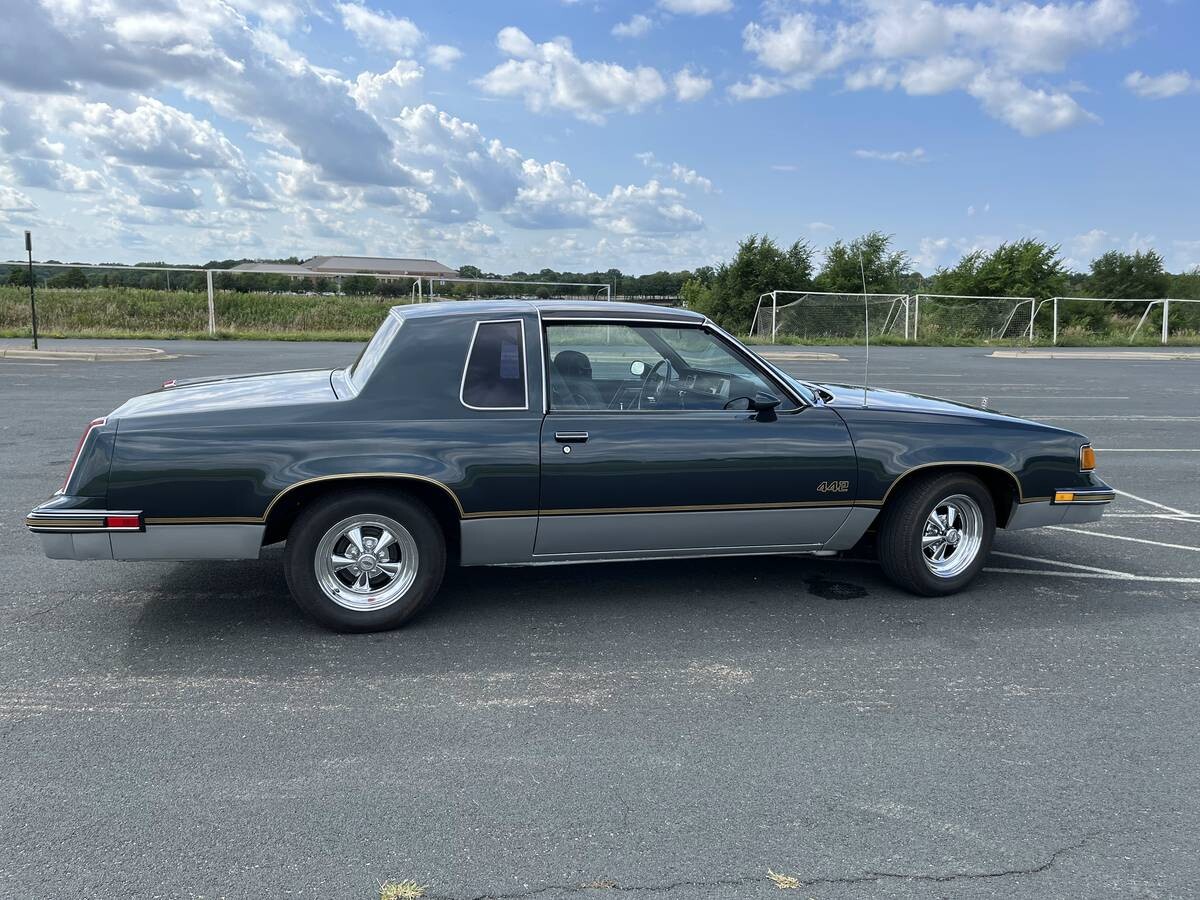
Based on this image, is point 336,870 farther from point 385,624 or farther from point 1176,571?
point 1176,571

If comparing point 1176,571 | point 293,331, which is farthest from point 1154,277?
point 1176,571

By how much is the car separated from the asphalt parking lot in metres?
0.41

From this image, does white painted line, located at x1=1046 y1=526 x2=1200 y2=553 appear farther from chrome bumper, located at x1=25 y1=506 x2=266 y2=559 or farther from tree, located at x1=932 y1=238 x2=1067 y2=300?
tree, located at x1=932 y1=238 x2=1067 y2=300

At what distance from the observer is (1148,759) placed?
3.44 m

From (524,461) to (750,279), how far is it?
106 feet

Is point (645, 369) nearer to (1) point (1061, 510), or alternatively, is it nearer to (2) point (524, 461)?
(2) point (524, 461)

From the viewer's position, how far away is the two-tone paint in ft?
13.8

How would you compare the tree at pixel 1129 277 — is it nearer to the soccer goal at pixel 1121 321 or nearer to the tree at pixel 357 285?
the soccer goal at pixel 1121 321

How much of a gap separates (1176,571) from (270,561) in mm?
5462

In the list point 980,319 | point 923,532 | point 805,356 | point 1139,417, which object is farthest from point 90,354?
point 980,319

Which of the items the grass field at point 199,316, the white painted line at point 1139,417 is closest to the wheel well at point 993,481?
the white painted line at point 1139,417

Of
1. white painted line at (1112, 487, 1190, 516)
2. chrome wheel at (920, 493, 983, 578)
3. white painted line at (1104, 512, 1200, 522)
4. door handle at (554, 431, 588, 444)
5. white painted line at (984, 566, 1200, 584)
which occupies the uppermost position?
door handle at (554, 431, 588, 444)

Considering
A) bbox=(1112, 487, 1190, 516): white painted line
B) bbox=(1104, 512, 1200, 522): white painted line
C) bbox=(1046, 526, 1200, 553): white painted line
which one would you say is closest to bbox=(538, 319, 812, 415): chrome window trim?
bbox=(1046, 526, 1200, 553): white painted line

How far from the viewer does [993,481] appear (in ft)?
17.3
